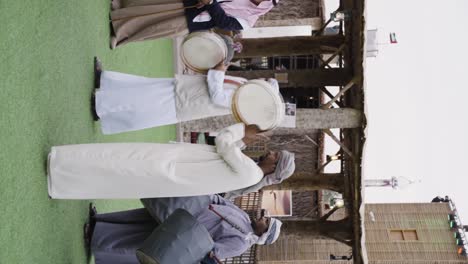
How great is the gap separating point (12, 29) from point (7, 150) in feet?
2.22

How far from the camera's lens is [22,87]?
2.98 m

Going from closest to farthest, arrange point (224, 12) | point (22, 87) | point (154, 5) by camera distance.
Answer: point (22, 87), point (224, 12), point (154, 5)

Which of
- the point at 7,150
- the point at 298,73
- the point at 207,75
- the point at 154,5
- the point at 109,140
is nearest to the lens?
the point at 7,150

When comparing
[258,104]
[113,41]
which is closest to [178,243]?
[258,104]

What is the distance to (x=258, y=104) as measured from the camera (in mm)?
3414

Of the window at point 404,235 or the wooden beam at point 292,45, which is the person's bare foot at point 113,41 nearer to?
the wooden beam at point 292,45

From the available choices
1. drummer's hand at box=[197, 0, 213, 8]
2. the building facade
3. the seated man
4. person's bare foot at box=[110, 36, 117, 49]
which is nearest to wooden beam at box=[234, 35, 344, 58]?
person's bare foot at box=[110, 36, 117, 49]

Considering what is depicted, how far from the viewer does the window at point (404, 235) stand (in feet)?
30.1

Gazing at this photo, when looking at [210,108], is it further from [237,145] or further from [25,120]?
[25,120]

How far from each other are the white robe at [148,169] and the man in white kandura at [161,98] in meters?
0.74

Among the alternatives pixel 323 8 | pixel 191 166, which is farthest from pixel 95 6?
pixel 323 8

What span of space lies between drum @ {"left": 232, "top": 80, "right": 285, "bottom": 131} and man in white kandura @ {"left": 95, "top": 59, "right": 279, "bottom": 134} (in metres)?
0.25

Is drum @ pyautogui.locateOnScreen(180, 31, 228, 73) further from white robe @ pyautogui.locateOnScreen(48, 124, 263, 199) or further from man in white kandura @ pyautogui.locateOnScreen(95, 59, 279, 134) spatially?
white robe @ pyautogui.locateOnScreen(48, 124, 263, 199)

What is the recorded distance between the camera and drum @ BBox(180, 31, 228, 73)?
3984 millimetres
